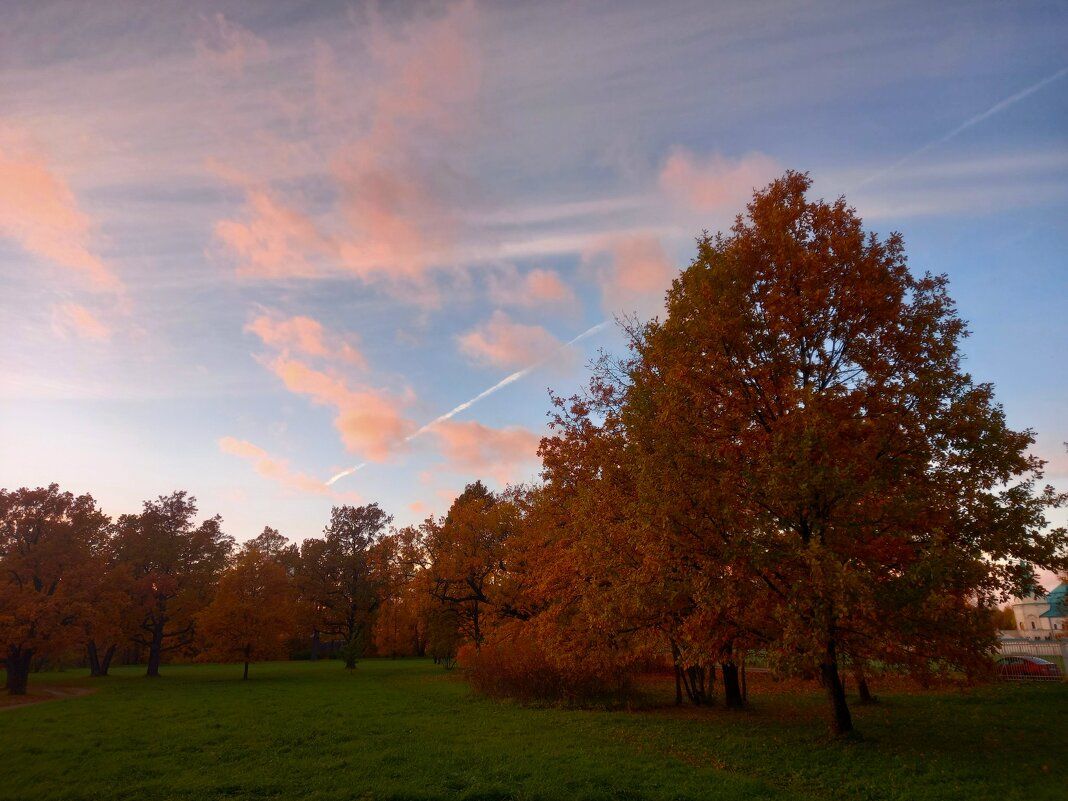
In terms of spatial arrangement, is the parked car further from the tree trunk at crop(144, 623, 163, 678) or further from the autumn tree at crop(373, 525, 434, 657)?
the tree trunk at crop(144, 623, 163, 678)

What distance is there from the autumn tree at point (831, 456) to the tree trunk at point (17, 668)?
115 feet

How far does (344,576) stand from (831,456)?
56.3 meters

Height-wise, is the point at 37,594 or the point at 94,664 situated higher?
the point at 37,594

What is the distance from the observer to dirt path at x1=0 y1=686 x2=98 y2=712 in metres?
26.0

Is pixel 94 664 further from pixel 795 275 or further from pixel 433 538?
pixel 795 275

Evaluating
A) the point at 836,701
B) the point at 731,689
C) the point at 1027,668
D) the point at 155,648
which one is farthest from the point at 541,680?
the point at 155,648

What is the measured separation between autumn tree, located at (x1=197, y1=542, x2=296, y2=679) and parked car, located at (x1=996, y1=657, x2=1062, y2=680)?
142ft

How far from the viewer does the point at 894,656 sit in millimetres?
11367

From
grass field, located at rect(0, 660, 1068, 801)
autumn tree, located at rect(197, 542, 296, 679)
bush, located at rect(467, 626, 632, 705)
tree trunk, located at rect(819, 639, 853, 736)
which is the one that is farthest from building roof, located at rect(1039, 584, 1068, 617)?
autumn tree, located at rect(197, 542, 296, 679)

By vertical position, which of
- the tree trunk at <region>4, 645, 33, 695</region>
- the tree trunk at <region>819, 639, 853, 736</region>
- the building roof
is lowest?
the tree trunk at <region>4, 645, 33, 695</region>

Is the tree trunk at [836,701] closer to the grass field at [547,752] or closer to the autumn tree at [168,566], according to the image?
the grass field at [547,752]

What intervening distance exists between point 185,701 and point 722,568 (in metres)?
25.4

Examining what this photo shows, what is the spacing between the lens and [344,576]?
59.2m

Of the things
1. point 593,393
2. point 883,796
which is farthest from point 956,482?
point 593,393
